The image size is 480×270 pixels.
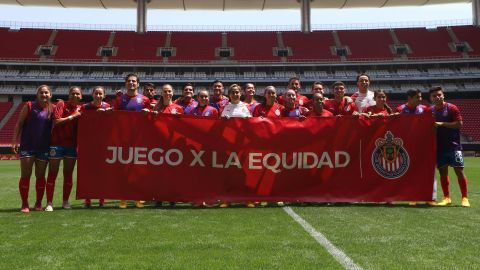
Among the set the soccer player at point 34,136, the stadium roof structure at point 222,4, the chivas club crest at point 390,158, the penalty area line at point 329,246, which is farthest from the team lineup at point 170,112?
the stadium roof structure at point 222,4

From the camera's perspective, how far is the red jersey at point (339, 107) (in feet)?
24.3

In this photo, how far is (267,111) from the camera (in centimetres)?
717

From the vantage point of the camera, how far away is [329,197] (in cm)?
666

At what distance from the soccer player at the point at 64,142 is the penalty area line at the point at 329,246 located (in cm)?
346

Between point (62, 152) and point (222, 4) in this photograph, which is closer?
point (62, 152)

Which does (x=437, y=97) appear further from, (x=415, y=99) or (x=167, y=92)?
(x=167, y=92)

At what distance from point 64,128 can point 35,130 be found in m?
0.45

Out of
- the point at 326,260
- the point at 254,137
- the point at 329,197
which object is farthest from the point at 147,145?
the point at 326,260

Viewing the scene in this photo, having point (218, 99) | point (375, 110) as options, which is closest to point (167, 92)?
point (218, 99)

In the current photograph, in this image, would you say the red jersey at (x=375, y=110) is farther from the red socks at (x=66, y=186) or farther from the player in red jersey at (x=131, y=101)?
the red socks at (x=66, y=186)

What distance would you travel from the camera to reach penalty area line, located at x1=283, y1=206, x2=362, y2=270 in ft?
10.6

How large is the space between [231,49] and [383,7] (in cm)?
1582

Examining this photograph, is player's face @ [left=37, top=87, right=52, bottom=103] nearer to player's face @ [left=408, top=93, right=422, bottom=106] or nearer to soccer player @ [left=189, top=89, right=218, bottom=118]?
soccer player @ [left=189, top=89, right=218, bottom=118]

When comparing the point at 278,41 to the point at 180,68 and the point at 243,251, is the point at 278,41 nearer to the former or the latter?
the point at 180,68
